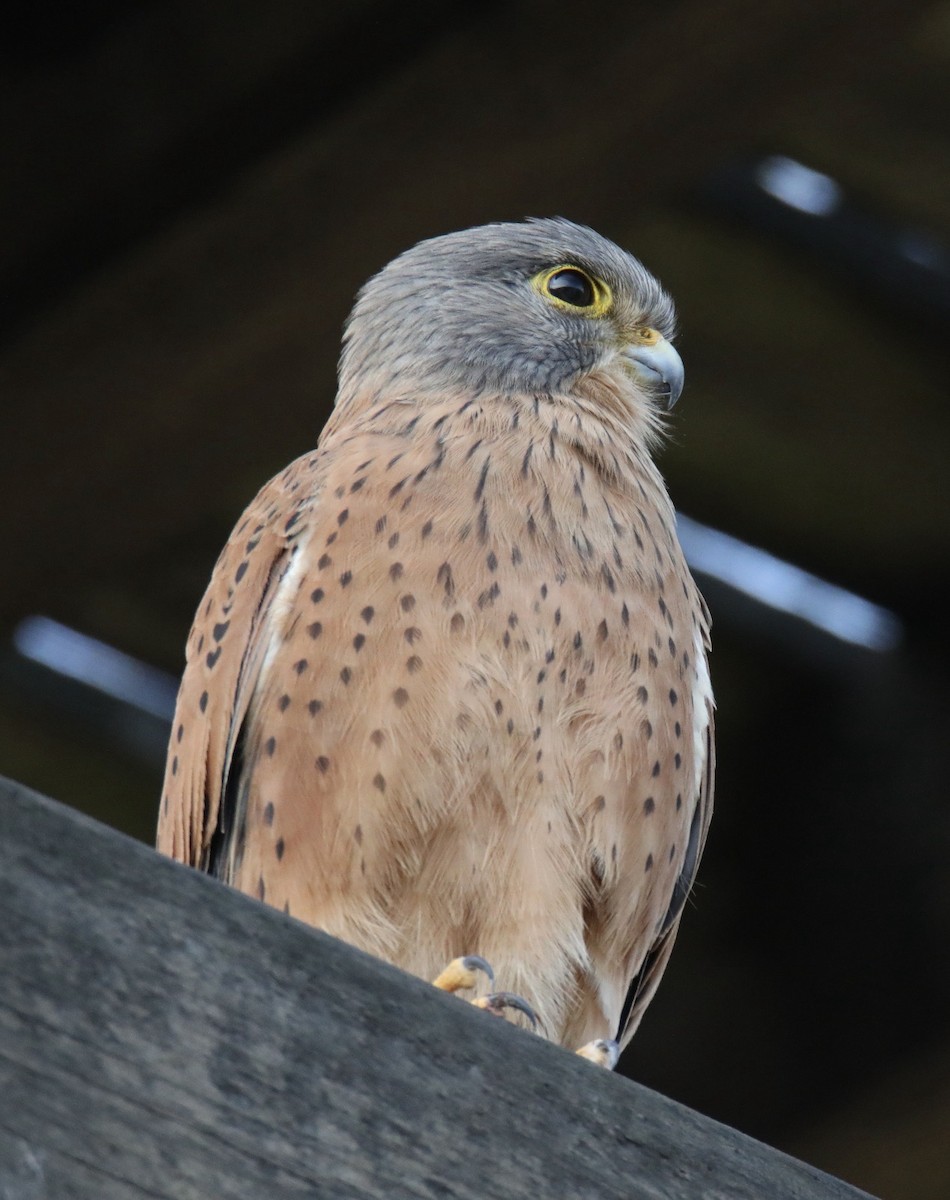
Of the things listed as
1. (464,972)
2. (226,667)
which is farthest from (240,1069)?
(226,667)

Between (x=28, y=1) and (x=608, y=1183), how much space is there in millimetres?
2688

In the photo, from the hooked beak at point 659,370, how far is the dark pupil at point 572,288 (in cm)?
14

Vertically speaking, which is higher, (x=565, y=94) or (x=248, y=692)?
(x=565, y=94)

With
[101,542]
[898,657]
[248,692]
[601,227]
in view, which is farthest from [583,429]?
[898,657]

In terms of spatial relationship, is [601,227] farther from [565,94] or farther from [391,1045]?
[391,1045]

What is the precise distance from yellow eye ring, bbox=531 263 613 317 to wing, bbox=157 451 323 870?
0.76m

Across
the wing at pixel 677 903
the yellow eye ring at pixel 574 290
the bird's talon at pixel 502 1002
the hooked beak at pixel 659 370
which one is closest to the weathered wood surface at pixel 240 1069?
the bird's talon at pixel 502 1002

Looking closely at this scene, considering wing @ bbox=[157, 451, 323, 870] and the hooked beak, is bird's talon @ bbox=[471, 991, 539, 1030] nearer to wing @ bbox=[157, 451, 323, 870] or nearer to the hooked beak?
wing @ bbox=[157, 451, 323, 870]

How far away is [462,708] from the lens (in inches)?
109

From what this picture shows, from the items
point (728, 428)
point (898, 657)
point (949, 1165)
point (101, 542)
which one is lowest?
point (949, 1165)

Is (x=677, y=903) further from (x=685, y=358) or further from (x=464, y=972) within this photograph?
(x=685, y=358)

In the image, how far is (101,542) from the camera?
4.57 m

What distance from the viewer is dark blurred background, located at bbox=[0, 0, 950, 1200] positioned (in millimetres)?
3840

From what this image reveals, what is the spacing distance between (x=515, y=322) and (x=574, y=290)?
22cm
